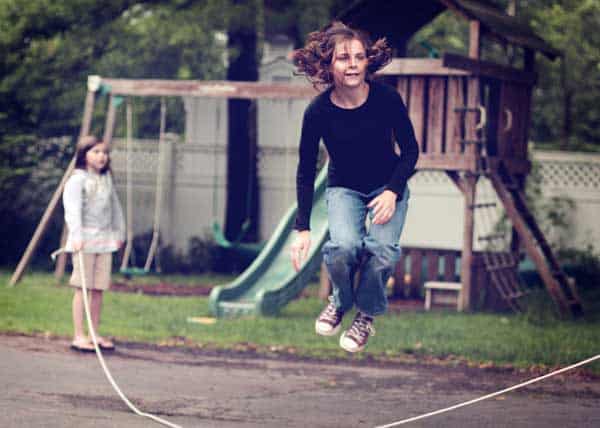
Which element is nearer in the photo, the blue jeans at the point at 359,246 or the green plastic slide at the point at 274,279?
the blue jeans at the point at 359,246

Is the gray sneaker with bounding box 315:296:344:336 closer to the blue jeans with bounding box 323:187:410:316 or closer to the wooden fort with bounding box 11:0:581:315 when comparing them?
the blue jeans with bounding box 323:187:410:316

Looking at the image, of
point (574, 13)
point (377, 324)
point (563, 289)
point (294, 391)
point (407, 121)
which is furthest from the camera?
point (574, 13)

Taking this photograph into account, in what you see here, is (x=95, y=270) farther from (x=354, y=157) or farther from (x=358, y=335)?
(x=354, y=157)

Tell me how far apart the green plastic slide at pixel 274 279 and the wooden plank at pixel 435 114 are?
1.66 metres

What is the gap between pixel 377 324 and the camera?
41.9 feet

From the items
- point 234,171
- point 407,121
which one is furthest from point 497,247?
point 407,121

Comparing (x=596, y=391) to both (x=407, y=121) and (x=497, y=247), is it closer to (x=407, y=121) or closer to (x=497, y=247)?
(x=407, y=121)

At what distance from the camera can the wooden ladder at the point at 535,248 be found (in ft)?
44.2

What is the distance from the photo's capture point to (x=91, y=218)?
10586 millimetres

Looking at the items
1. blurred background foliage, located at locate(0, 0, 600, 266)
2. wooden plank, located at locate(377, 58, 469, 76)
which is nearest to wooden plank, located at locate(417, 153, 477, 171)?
wooden plank, located at locate(377, 58, 469, 76)

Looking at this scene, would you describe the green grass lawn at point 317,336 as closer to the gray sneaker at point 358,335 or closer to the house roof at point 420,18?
the house roof at point 420,18

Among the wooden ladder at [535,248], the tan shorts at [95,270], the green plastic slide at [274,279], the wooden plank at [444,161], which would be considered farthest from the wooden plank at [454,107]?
the tan shorts at [95,270]

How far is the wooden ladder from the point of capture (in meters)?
13.5

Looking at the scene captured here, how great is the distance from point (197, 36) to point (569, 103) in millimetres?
8649
